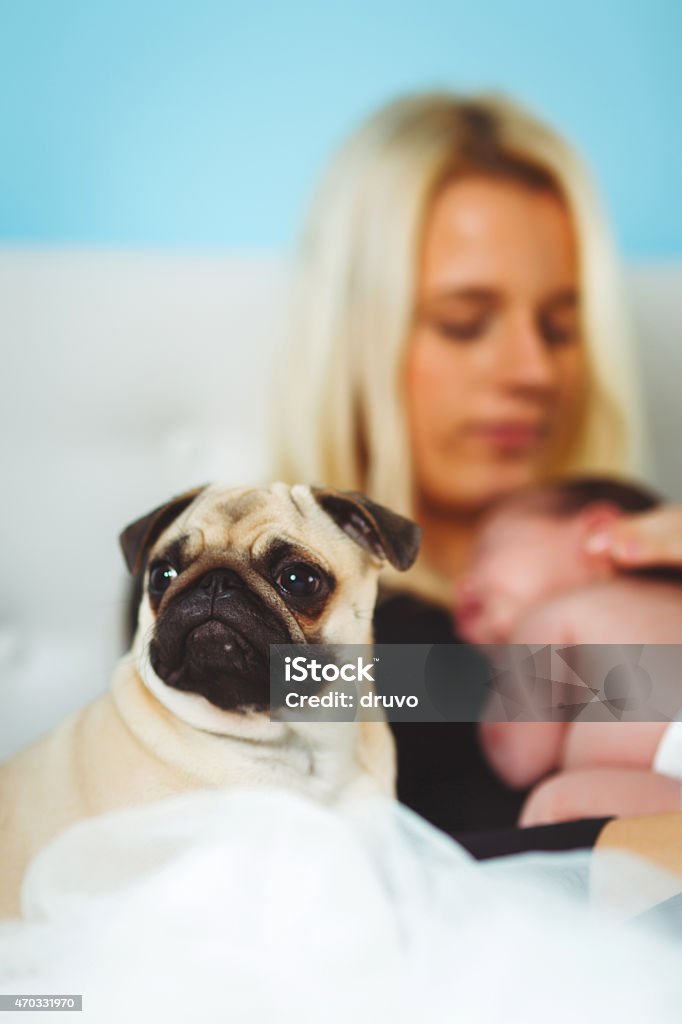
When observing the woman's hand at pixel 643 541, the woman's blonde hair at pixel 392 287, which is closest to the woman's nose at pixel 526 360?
the woman's blonde hair at pixel 392 287

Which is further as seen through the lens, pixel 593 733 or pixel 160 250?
pixel 160 250

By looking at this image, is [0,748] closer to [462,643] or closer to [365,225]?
Result: [462,643]

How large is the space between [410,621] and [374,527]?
0.14m

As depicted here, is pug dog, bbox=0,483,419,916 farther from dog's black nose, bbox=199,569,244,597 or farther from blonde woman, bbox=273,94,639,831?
blonde woman, bbox=273,94,639,831

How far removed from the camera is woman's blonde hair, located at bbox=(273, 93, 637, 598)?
96 centimetres

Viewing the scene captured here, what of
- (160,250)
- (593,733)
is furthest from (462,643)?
(160,250)

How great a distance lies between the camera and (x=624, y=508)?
0.99 metres

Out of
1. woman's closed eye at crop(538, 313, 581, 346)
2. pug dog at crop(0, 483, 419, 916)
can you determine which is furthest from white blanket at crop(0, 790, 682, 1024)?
woman's closed eye at crop(538, 313, 581, 346)

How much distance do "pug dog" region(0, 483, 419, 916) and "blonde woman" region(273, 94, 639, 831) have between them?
29 centimetres

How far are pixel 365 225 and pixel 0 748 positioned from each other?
0.74 meters

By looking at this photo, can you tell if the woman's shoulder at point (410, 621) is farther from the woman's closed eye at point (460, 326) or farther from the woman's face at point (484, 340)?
the woman's closed eye at point (460, 326)

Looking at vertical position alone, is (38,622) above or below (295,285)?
below

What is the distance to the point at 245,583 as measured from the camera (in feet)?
1.88

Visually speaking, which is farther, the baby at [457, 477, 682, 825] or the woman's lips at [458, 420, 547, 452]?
the woman's lips at [458, 420, 547, 452]
